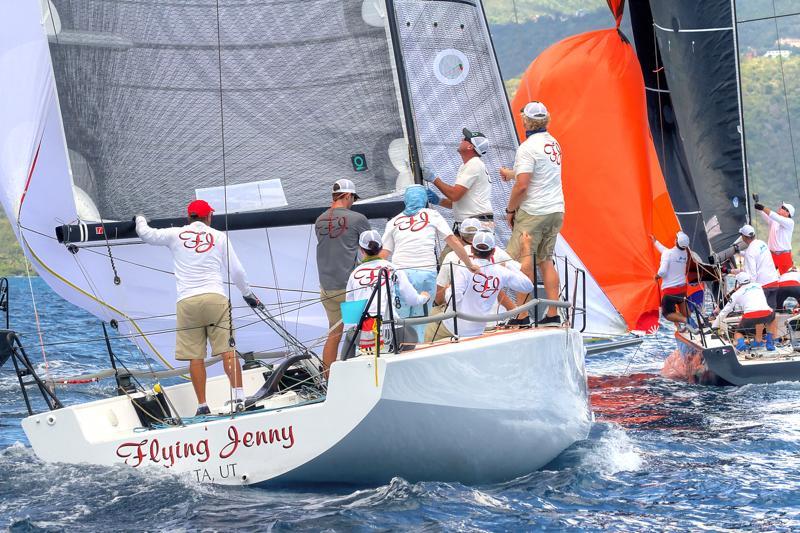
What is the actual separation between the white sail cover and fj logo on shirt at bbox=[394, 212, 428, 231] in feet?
3.89

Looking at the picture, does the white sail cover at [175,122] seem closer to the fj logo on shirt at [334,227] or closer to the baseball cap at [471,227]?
the fj logo on shirt at [334,227]

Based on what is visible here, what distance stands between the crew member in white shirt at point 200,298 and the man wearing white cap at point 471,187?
71.3 inches

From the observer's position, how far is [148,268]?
28.4ft

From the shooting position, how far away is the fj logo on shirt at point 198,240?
267 inches

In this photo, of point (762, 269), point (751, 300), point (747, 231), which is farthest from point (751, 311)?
point (747, 231)

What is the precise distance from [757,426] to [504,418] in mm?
3396

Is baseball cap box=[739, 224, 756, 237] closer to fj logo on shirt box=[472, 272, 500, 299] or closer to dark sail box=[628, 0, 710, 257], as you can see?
dark sail box=[628, 0, 710, 257]

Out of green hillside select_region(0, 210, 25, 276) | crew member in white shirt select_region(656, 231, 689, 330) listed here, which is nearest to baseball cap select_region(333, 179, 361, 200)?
crew member in white shirt select_region(656, 231, 689, 330)

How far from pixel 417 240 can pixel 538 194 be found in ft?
3.68

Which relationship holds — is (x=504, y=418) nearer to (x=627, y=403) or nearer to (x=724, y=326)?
(x=627, y=403)

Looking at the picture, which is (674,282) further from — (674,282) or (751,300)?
(751,300)

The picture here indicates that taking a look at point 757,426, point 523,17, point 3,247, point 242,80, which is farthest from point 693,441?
point 523,17

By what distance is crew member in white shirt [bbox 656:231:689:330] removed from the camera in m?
12.5

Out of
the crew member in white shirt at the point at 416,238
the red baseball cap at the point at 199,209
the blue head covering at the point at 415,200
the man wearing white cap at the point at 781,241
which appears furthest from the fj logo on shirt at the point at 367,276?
the man wearing white cap at the point at 781,241
